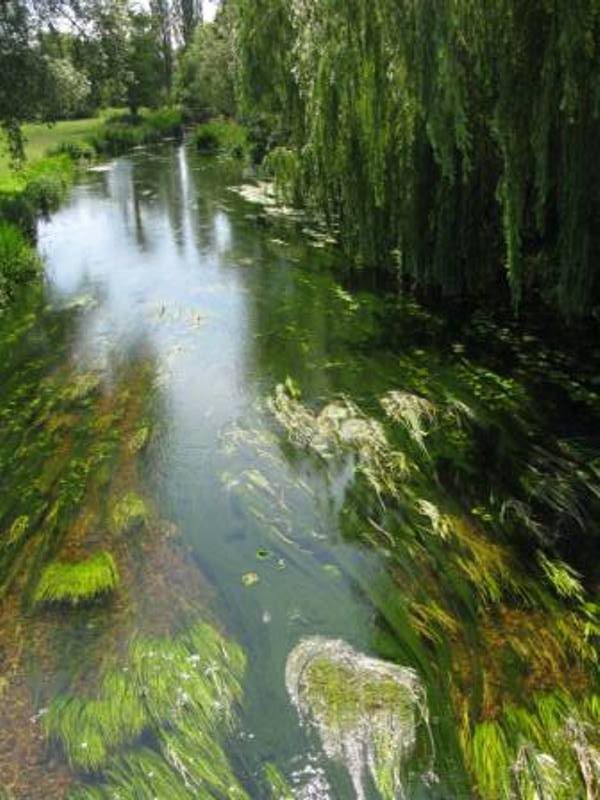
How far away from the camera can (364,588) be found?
14.6ft

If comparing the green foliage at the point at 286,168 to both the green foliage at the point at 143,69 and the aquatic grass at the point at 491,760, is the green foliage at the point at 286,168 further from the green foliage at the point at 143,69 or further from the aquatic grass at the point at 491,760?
the green foliage at the point at 143,69

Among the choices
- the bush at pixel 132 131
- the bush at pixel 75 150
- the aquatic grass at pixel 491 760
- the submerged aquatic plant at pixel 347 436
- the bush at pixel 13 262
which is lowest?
the aquatic grass at pixel 491 760

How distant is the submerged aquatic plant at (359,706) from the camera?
330cm

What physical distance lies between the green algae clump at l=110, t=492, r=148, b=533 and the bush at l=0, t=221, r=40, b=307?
20.2 feet

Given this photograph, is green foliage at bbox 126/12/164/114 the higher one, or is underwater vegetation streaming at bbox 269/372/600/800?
green foliage at bbox 126/12/164/114

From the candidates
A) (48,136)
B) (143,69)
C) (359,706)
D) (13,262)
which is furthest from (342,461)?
(143,69)

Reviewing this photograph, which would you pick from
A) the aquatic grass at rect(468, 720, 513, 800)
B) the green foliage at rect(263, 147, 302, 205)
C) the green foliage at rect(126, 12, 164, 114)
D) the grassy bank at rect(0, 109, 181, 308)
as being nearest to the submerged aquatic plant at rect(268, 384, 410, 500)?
the aquatic grass at rect(468, 720, 513, 800)

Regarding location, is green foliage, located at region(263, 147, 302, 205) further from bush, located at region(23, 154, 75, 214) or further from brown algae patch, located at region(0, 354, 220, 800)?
brown algae patch, located at region(0, 354, 220, 800)

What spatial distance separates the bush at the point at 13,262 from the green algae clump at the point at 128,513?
242 inches

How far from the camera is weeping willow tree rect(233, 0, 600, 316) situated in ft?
21.0

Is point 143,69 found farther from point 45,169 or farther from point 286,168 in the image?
point 286,168

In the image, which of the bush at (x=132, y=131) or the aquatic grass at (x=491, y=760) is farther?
the bush at (x=132, y=131)

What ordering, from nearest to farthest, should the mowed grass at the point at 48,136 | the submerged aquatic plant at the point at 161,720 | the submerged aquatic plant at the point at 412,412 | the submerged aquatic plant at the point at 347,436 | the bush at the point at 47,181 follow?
1. the submerged aquatic plant at the point at 161,720
2. the submerged aquatic plant at the point at 347,436
3. the submerged aquatic plant at the point at 412,412
4. the bush at the point at 47,181
5. the mowed grass at the point at 48,136

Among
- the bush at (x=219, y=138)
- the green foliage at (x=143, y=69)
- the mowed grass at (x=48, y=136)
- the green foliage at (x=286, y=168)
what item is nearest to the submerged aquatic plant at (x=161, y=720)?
the green foliage at (x=286, y=168)
